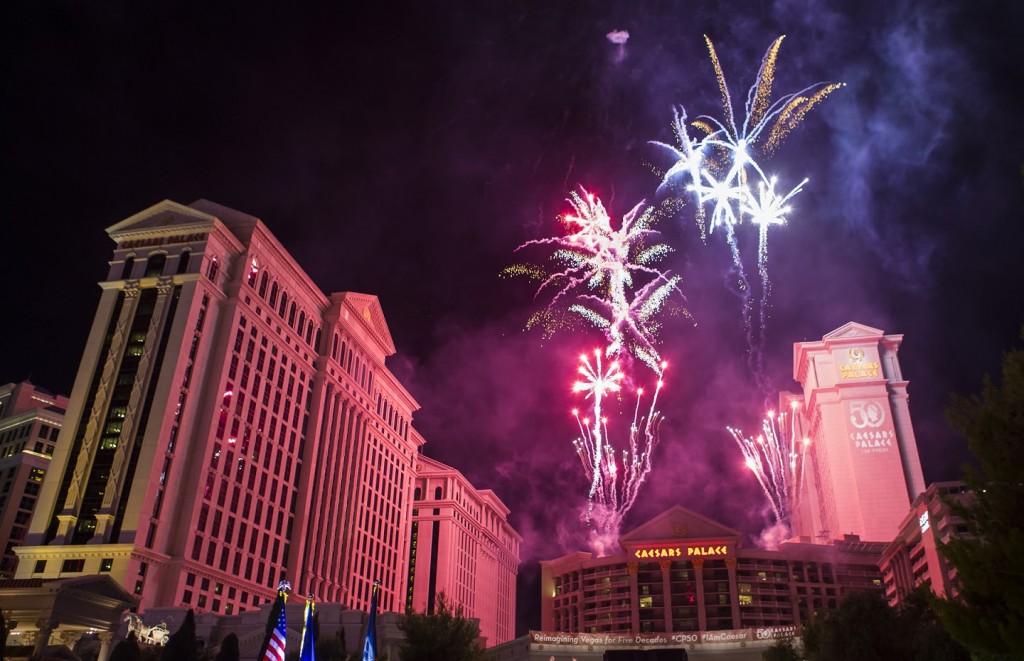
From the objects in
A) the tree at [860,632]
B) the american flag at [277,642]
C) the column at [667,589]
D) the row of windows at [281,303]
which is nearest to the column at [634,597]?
the column at [667,589]

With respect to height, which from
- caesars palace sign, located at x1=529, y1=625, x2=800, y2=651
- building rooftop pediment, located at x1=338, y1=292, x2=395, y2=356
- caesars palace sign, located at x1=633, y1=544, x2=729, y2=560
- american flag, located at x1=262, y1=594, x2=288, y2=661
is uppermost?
building rooftop pediment, located at x1=338, y1=292, x2=395, y2=356

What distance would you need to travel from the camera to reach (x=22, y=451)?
132 m

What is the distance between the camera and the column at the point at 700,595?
4956 inches

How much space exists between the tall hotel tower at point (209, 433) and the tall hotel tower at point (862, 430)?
84830 mm

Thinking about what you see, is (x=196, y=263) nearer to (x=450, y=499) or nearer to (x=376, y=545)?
(x=376, y=545)

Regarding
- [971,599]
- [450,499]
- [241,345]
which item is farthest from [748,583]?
[971,599]

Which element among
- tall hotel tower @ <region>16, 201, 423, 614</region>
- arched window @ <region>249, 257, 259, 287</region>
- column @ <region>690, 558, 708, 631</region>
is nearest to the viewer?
tall hotel tower @ <region>16, 201, 423, 614</region>

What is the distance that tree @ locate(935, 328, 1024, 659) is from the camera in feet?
50.9

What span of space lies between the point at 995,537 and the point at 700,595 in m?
121

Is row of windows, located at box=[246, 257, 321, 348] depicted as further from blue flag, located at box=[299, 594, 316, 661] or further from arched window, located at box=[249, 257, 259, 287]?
blue flag, located at box=[299, 594, 316, 661]

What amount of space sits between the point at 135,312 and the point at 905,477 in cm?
12530

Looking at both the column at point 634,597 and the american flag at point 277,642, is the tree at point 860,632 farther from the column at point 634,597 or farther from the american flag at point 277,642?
the column at point 634,597

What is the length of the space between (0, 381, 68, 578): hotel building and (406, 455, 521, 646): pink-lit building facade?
6504cm

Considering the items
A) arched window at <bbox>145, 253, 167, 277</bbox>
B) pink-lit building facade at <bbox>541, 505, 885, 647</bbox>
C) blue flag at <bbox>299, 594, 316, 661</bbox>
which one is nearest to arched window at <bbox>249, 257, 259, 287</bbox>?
arched window at <bbox>145, 253, 167, 277</bbox>
